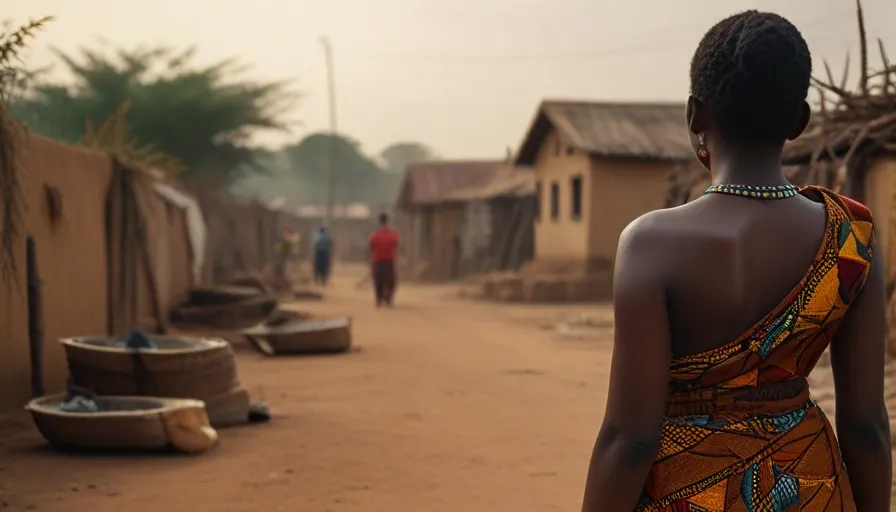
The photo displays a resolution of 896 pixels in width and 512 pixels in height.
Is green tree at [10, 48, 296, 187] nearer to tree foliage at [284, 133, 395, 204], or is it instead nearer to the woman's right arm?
the woman's right arm

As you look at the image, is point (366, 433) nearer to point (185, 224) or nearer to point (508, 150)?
point (185, 224)

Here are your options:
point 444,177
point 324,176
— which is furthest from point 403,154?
point 444,177

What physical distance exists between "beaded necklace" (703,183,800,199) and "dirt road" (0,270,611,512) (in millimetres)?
3024

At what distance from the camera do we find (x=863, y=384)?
4.92 feet

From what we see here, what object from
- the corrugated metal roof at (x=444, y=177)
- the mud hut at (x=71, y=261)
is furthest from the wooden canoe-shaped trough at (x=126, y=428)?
the corrugated metal roof at (x=444, y=177)

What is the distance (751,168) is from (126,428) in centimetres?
434

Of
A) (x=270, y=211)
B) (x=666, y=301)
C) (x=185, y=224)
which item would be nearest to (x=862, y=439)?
(x=666, y=301)

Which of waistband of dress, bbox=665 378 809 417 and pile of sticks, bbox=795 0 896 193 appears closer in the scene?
waistband of dress, bbox=665 378 809 417

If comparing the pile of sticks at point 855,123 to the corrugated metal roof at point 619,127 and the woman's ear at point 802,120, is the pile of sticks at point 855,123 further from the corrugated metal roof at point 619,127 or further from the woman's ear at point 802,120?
the corrugated metal roof at point 619,127

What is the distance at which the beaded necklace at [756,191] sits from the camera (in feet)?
4.66

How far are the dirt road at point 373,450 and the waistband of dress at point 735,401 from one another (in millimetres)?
2908

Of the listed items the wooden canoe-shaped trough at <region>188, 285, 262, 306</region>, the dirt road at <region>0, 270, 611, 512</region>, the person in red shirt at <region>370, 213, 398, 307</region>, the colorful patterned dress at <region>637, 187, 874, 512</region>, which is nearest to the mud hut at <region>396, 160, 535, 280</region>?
the person in red shirt at <region>370, 213, 398, 307</region>

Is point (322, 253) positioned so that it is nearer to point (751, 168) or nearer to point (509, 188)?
point (509, 188)

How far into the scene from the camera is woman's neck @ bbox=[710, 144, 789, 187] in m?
1.44
